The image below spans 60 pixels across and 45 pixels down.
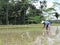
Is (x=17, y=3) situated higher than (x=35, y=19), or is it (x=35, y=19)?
(x=17, y=3)

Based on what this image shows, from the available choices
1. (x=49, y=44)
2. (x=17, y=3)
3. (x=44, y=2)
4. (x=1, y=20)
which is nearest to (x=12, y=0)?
(x=17, y=3)

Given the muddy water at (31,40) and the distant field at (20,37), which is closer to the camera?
the muddy water at (31,40)

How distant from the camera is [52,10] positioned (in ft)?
117

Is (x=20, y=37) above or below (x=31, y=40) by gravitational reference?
below

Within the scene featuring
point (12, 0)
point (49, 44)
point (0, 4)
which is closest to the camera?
point (49, 44)

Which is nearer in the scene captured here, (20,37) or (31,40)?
(31,40)

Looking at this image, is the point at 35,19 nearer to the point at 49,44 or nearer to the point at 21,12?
the point at 21,12

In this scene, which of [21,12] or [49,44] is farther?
[21,12]

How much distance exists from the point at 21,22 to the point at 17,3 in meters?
3.13

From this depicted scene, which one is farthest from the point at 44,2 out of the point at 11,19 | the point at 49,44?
the point at 49,44

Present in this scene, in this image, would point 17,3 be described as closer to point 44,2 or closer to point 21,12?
point 21,12

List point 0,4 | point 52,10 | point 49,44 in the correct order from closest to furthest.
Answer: point 49,44
point 0,4
point 52,10

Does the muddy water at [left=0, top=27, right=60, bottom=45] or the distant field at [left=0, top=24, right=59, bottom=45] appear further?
the distant field at [left=0, top=24, right=59, bottom=45]

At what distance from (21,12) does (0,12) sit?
3.45 m
